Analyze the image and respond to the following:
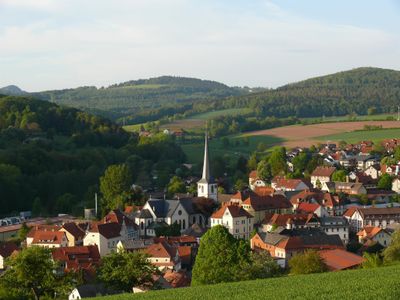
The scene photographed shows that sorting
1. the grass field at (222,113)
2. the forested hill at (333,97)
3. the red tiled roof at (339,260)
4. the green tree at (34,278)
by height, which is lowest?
the red tiled roof at (339,260)

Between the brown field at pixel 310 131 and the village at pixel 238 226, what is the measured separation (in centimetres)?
2866

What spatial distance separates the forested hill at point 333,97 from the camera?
137m

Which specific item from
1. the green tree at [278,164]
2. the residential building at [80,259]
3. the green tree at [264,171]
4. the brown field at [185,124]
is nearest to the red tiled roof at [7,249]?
the residential building at [80,259]

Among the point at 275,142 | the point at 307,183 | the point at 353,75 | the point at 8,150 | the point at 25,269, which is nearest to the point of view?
the point at 25,269

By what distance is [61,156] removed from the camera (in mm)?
74750

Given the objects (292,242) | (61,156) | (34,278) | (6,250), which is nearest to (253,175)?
(61,156)

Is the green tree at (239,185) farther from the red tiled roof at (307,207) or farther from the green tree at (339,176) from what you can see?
the red tiled roof at (307,207)

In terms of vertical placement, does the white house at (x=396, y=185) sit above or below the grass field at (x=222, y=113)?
below

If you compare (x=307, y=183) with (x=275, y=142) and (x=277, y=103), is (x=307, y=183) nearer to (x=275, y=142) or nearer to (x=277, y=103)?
(x=275, y=142)

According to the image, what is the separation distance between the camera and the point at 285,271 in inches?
1452

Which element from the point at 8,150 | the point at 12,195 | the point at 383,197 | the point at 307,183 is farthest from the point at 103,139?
the point at 383,197

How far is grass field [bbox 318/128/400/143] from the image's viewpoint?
92.8 m

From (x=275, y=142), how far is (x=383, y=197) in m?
38.6

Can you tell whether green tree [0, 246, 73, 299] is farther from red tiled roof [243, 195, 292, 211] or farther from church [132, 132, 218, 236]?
red tiled roof [243, 195, 292, 211]
